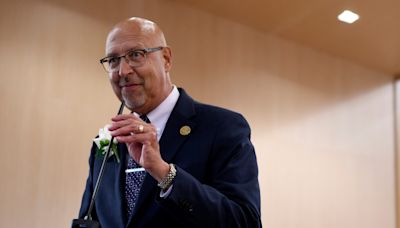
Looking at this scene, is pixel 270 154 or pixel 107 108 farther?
pixel 270 154

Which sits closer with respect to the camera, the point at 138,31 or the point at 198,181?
the point at 198,181

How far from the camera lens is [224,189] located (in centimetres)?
144

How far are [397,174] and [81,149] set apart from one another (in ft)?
14.1

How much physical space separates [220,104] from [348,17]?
5.05 ft

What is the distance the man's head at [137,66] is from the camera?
163 cm

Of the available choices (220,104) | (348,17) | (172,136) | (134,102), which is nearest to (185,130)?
(172,136)

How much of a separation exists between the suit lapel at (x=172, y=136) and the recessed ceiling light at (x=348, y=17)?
4.11m

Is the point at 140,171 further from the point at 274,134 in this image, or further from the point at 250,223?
the point at 274,134

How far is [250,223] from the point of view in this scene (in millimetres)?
1429

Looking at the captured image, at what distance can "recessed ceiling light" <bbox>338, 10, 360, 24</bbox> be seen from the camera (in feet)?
17.9

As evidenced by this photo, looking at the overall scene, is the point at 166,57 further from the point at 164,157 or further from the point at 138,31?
the point at 164,157

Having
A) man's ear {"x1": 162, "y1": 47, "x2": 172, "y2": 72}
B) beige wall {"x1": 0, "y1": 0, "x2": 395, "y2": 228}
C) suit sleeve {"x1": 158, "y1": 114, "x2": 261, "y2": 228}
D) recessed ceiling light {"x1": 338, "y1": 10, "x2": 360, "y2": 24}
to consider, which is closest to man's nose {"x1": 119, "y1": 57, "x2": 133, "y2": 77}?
man's ear {"x1": 162, "y1": 47, "x2": 172, "y2": 72}

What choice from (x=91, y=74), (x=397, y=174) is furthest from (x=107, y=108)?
(x=397, y=174)

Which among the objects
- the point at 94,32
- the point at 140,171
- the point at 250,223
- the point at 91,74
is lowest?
the point at 250,223
